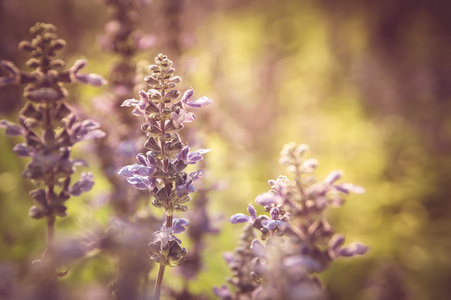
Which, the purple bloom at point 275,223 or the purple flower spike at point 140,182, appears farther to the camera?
the purple flower spike at point 140,182

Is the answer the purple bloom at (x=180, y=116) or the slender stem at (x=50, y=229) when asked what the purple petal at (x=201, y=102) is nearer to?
the purple bloom at (x=180, y=116)

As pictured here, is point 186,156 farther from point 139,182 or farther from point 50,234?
point 50,234

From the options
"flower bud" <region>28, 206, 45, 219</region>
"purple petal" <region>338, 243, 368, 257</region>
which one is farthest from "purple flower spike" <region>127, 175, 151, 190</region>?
"purple petal" <region>338, 243, 368, 257</region>

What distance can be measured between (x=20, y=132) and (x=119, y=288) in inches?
26.7

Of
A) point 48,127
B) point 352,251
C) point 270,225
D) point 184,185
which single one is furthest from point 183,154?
point 352,251

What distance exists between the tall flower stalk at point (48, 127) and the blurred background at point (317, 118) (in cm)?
61

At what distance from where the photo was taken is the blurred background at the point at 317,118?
8.46 feet

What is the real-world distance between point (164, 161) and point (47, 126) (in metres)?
0.45

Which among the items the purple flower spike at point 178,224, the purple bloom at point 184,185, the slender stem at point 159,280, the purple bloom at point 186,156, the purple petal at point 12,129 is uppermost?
the purple petal at point 12,129

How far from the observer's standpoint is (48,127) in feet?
4.38

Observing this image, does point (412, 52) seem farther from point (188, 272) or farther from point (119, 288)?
point (119, 288)

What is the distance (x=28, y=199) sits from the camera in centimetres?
259

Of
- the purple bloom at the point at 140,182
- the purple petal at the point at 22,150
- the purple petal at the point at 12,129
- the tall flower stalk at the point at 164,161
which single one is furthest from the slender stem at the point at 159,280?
the purple petal at the point at 12,129

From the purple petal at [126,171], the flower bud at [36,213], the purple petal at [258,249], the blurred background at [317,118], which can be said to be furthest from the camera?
the blurred background at [317,118]
